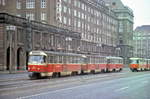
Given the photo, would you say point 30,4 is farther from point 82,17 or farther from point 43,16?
point 82,17

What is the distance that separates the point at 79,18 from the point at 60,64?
183 ft

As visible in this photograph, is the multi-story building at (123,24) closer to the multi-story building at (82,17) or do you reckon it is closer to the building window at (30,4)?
the multi-story building at (82,17)

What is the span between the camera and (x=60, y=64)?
40.9 metres

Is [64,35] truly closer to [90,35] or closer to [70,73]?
[90,35]

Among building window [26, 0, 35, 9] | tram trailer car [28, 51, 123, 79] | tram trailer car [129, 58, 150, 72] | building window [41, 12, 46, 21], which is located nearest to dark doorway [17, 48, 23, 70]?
tram trailer car [28, 51, 123, 79]

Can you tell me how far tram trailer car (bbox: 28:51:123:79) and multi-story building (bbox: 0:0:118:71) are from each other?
45.2ft

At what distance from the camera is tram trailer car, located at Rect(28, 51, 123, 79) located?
3656 cm

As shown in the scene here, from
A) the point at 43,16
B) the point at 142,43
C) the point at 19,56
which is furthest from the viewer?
the point at 142,43

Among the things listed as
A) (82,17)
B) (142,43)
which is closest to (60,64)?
(82,17)

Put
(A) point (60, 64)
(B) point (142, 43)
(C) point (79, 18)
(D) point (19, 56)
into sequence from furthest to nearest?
(B) point (142, 43) → (C) point (79, 18) → (D) point (19, 56) → (A) point (60, 64)

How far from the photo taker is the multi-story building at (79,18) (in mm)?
80088

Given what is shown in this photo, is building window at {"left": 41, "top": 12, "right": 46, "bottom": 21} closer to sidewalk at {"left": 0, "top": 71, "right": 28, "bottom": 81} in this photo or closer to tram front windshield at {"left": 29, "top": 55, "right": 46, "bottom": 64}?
sidewalk at {"left": 0, "top": 71, "right": 28, "bottom": 81}

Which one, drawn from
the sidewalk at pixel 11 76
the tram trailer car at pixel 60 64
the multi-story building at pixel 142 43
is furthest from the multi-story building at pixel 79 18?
the multi-story building at pixel 142 43

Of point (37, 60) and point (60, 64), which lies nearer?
point (37, 60)
